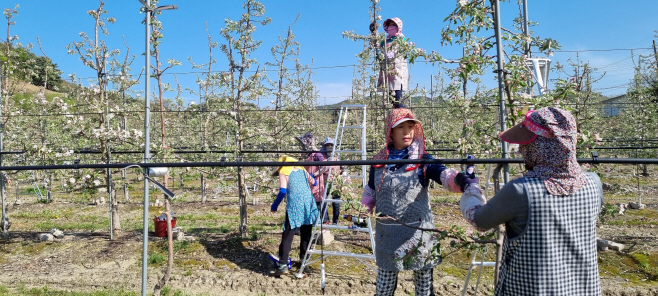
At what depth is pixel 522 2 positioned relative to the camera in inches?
183

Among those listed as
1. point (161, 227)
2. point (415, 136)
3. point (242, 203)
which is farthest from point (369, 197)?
point (161, 227)

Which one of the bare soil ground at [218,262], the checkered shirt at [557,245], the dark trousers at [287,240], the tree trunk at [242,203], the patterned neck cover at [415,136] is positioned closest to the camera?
the checkered shirt at [557,245]

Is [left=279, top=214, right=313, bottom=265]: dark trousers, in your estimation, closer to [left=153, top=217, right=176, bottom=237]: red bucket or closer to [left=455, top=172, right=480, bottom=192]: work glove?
[left=153, top=217, right=176, bottom=237]: red bucket

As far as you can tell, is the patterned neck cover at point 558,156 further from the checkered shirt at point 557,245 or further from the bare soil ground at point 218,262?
the bare soil ground at point 218,262

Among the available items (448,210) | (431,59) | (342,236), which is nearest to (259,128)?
(342,236)

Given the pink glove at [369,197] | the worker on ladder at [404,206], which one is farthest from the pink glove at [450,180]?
the pink glove at [369,197]

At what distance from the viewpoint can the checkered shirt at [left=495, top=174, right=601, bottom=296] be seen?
1543 mm

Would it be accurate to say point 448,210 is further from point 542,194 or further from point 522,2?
point 542,194

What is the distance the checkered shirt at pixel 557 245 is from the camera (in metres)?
1.54

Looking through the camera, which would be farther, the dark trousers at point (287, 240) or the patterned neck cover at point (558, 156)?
the dark trousers at point (287, 240)

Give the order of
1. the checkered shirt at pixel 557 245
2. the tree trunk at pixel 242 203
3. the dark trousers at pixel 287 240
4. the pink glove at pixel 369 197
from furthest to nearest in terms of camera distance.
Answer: the tree trunk at pixel 242 203 < the dark trousers at pixel 287 240 < the pink glove at pixel 369 197 < the checkered shirt at pixel 557 245

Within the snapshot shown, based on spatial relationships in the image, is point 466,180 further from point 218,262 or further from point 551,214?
point 218,262

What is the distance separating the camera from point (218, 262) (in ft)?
17.8

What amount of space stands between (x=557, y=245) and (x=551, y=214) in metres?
0.14
